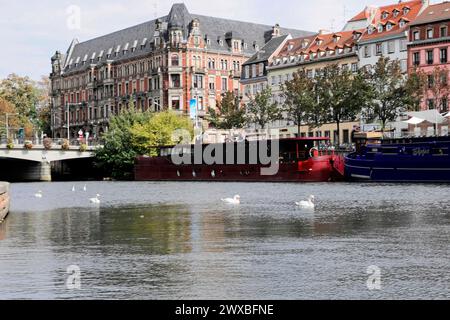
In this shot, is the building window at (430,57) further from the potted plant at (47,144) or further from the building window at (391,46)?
the potted plant at (47,144)

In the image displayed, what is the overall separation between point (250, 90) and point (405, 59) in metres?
42.2

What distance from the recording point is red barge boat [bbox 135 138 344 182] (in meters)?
97.2

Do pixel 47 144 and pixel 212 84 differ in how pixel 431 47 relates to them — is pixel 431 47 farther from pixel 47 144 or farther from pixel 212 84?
pixel 47 144

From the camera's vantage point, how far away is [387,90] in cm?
10706

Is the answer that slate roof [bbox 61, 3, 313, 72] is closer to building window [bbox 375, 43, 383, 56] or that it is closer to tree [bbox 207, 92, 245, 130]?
tree [bbox 207, 92, 245, 130]

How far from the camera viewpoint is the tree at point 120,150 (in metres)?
130

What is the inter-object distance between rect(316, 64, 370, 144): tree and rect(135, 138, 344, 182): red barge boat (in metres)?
7.84

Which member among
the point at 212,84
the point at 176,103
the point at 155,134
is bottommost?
the point at 155,134

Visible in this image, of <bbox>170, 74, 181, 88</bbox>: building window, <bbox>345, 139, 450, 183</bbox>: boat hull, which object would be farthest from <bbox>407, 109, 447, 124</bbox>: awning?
<bbox>170, 74, 181, 88</bbox>: building window

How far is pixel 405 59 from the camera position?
121 m

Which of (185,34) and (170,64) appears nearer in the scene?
(170,64)

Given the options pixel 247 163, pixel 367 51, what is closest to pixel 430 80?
pixel 367 51

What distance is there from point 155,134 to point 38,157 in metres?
20.7
